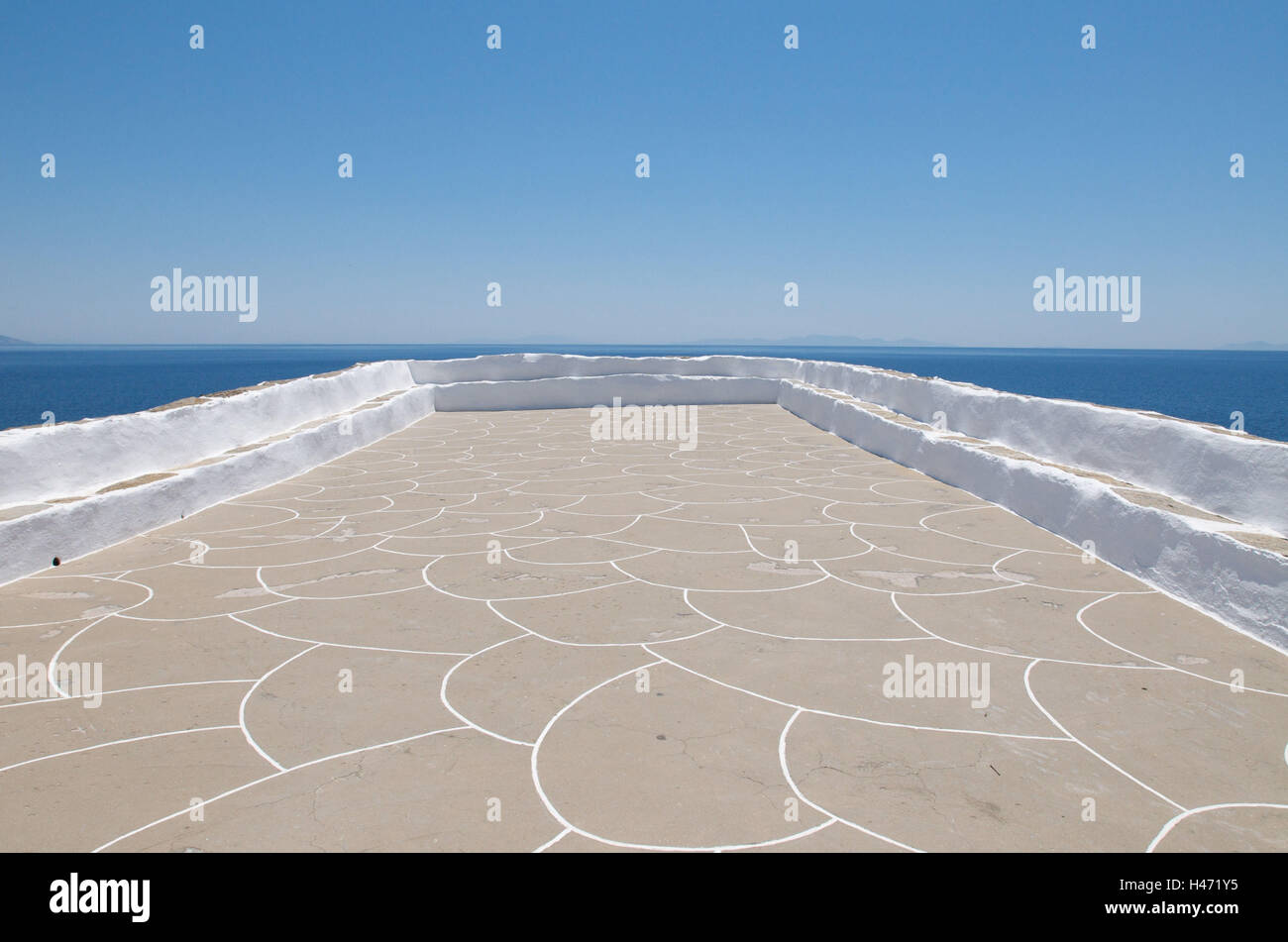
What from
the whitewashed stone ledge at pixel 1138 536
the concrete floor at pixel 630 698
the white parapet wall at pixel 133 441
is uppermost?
the white parapet wall at pixel 133 441

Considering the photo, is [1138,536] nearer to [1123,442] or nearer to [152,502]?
[1123,442]

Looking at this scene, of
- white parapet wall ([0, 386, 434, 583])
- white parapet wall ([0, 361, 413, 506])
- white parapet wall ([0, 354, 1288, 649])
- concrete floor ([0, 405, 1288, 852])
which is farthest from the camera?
white parapet wall ([0, 361, 413, 506])

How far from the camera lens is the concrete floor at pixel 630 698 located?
91.0 inches

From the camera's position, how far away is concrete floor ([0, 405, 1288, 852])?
2.31m

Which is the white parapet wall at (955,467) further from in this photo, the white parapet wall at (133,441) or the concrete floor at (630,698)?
the concrete floor at (630,698)

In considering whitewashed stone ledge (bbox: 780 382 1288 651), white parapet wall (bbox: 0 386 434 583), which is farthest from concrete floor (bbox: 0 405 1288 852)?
white parapet wall (bbox: 0 386 434 583)

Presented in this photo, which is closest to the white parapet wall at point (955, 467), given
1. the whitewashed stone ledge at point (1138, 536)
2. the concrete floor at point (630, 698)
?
the whitewashed stone ledge at point (1138, 536)

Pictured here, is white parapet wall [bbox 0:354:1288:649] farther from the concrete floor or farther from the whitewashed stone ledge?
the concrete floor

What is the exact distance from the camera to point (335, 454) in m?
9.62

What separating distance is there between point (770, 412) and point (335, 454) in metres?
8.33

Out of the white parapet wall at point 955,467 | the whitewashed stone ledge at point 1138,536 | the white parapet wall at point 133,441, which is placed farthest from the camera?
the white parapet wall at point 133,441
